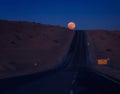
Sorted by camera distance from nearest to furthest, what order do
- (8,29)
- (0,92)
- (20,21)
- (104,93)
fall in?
(104,93) < (0,92) < (8,29) < (20,21)

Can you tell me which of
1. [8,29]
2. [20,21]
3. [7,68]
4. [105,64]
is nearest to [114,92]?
[7,68]

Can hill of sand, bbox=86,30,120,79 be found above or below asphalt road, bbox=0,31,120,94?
below

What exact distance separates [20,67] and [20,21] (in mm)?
120008

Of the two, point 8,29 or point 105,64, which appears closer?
point 105,64

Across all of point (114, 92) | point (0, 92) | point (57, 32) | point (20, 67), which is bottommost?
point (57, 32)

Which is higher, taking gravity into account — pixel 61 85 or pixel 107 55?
pixel 61 85

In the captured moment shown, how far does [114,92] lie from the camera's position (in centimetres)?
1839

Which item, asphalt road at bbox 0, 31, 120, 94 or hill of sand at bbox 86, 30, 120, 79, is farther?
hill of sand at bbox 86, 30, 120, 79

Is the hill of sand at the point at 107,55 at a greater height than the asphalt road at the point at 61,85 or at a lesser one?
lesser

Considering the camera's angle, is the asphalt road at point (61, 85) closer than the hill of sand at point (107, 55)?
Yes

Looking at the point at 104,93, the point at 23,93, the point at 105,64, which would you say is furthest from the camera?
the point at 105,64

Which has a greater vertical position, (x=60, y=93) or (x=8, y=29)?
(x=60, y=93)

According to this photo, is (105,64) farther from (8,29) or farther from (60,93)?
(8,29)

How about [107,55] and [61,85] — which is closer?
[61,85]
